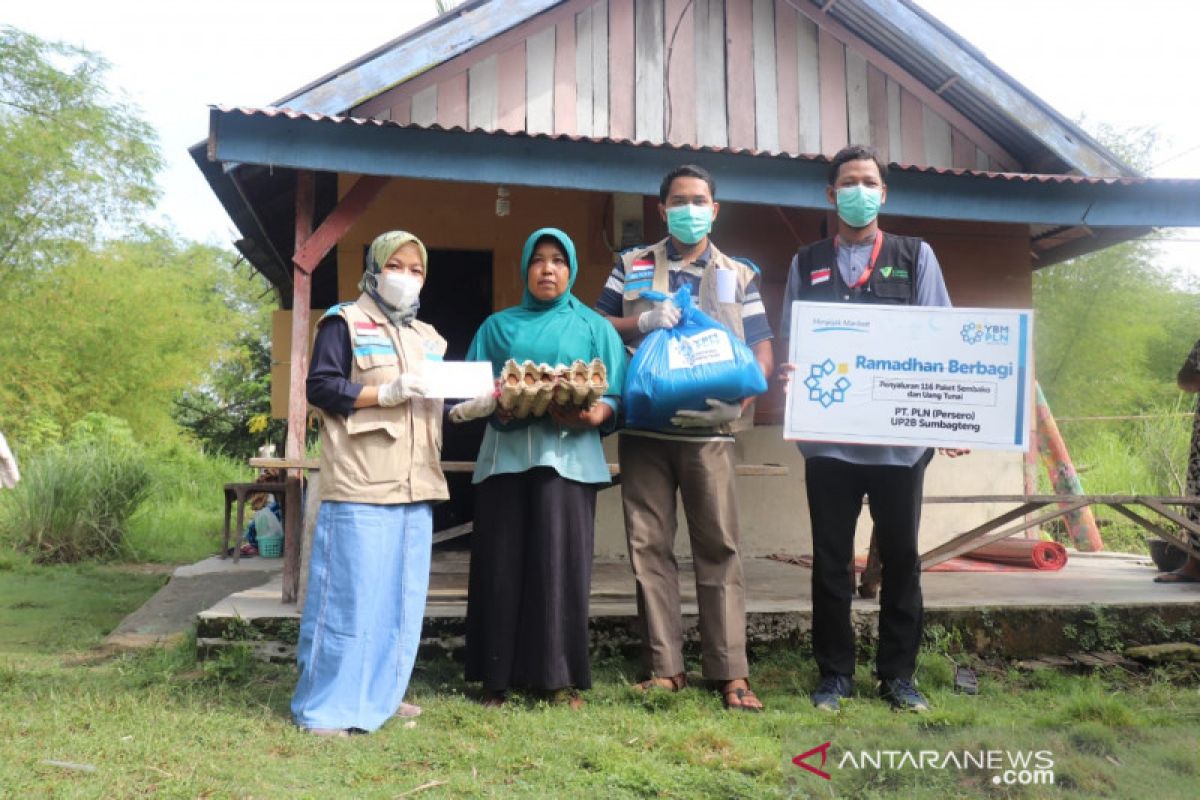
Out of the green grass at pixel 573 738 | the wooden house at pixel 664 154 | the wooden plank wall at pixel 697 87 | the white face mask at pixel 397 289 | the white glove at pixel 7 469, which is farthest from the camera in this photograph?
the wooden plank wall at pixel 697 87

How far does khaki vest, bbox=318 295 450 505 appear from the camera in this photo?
3.52 meters

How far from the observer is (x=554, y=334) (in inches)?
143

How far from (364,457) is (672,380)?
118 cm

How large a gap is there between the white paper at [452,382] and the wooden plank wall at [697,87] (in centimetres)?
328

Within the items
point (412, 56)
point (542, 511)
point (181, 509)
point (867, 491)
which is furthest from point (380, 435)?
point (181, 509)

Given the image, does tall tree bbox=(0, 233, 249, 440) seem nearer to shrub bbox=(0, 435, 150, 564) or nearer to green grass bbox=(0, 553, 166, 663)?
shrub bbox=(0, 435, 150, 564)

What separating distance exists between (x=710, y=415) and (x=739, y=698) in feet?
3.56

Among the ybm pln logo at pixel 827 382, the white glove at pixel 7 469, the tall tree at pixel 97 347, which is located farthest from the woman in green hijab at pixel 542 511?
the tall tree at pixel 97 347

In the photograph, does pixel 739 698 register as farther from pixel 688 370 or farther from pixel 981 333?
pixel 981 333

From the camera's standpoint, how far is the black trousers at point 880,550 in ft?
11.8

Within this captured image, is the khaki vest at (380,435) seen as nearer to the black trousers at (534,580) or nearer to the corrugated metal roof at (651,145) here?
the black trousers at (534,580)

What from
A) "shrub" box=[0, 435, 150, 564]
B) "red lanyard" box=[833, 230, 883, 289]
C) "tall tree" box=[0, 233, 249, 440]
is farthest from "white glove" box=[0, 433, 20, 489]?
"tall tree" box=[0, 233, 249, 440]

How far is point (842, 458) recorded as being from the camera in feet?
11.9

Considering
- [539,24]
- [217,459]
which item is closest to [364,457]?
[539,24]
